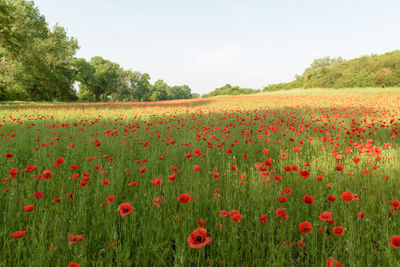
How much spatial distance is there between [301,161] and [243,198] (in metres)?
1.58

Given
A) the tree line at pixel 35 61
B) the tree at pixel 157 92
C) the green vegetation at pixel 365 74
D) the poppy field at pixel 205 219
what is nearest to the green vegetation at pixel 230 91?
the tree at pixel 157 92

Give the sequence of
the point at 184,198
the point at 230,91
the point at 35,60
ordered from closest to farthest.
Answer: the point at 184,198
the point at 35,60
the point at 230,91

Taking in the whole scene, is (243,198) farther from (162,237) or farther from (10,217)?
(10,217)

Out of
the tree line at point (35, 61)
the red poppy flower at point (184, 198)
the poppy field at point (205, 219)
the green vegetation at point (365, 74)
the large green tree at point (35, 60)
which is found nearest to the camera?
the poppy field at point (205, 219)

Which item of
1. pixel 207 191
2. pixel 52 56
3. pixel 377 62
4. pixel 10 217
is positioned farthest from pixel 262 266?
pixel 52 56

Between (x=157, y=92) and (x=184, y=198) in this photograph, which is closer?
(x=184, y=198)

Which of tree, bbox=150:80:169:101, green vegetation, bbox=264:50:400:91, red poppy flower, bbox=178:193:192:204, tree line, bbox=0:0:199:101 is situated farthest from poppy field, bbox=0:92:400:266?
tree, bbox=150:80:169:101

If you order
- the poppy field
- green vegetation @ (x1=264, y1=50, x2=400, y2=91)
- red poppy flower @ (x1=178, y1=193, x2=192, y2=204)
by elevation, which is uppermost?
green vegetation @ (x1=264, y1=50, x2=400, y2=91)

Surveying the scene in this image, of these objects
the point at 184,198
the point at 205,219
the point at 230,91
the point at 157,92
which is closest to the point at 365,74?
the point at 205,219

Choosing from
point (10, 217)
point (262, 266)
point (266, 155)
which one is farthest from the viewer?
point (266, 155)

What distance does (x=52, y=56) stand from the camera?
38.2m

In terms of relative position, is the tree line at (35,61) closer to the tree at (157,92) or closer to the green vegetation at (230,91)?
the tree at (157,92)

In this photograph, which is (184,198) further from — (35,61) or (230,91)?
(230,91)

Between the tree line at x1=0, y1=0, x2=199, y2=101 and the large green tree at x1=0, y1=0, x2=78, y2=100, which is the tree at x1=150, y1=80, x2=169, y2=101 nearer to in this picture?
the tree line at x1=0, y1=0, x2=199, y2=101
